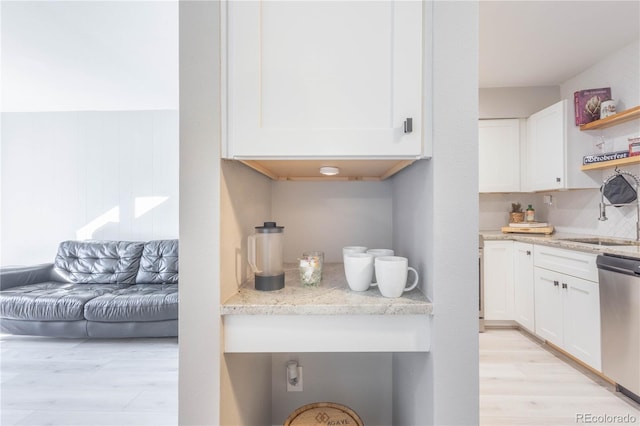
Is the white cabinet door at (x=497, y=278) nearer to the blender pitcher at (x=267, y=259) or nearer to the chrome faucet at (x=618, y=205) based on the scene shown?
the chrome faucet at (x=618, y=205)

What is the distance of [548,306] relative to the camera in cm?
278

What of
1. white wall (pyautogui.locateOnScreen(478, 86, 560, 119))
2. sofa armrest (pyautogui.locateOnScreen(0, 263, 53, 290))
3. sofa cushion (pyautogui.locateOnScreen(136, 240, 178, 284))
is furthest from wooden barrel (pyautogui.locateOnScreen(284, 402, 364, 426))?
sofa armrest (pyautogui.locateOnScreen(0, 263, 53, 290))

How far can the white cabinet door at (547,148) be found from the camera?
3.09 metres

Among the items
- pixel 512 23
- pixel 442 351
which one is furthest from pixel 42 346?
pixel 512 23

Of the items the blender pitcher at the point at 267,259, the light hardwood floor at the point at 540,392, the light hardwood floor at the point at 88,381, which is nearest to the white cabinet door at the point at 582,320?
the light hardwood floor at the point at 540,392

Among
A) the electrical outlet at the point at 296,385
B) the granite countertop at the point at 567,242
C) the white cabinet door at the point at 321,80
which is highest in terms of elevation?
the white cabinet door at the point at 321,80

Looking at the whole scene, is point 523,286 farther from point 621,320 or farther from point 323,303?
point 323,303

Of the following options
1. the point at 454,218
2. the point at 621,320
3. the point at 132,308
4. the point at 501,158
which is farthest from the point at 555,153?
the point at 132,308

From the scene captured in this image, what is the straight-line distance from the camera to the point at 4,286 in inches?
122

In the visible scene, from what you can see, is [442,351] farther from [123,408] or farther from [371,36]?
[123,408]

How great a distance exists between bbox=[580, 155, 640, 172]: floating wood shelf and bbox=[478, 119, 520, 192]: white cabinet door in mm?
680

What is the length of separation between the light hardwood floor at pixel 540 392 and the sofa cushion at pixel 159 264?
3.15 metres

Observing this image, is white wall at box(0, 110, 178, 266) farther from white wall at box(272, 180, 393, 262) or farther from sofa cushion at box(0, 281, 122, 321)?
white wall at box(272, 180, 393, 262)

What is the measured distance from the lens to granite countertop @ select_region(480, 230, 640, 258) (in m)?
2.13
